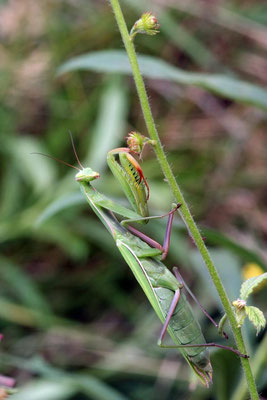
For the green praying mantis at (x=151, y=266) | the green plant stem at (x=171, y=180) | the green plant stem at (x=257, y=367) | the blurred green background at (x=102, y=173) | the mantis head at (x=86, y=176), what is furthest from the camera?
the blurred green background at (x=102, y=173)

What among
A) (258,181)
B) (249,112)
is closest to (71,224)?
(258,181)

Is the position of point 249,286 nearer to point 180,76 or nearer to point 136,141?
point 136,141

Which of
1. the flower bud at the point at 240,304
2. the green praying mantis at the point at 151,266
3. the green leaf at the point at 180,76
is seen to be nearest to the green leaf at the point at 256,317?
the flower bud at the point at 240,304

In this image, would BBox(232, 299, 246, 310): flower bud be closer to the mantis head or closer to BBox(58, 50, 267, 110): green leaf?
the mantis head

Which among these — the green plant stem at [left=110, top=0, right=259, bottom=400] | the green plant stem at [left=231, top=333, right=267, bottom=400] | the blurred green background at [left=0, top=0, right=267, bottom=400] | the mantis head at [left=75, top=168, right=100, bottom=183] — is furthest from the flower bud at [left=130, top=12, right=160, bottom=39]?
the blurred green background at [left=0, top=0, right=267, bottom=400]

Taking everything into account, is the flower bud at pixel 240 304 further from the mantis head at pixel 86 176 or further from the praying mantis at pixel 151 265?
the mantis head at pixel 86 176

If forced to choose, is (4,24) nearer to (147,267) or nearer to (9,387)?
(147,267)

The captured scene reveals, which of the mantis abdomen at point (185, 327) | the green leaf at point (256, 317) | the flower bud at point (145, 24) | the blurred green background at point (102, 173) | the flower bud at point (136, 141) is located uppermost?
the flower bud at point (145, 24)
